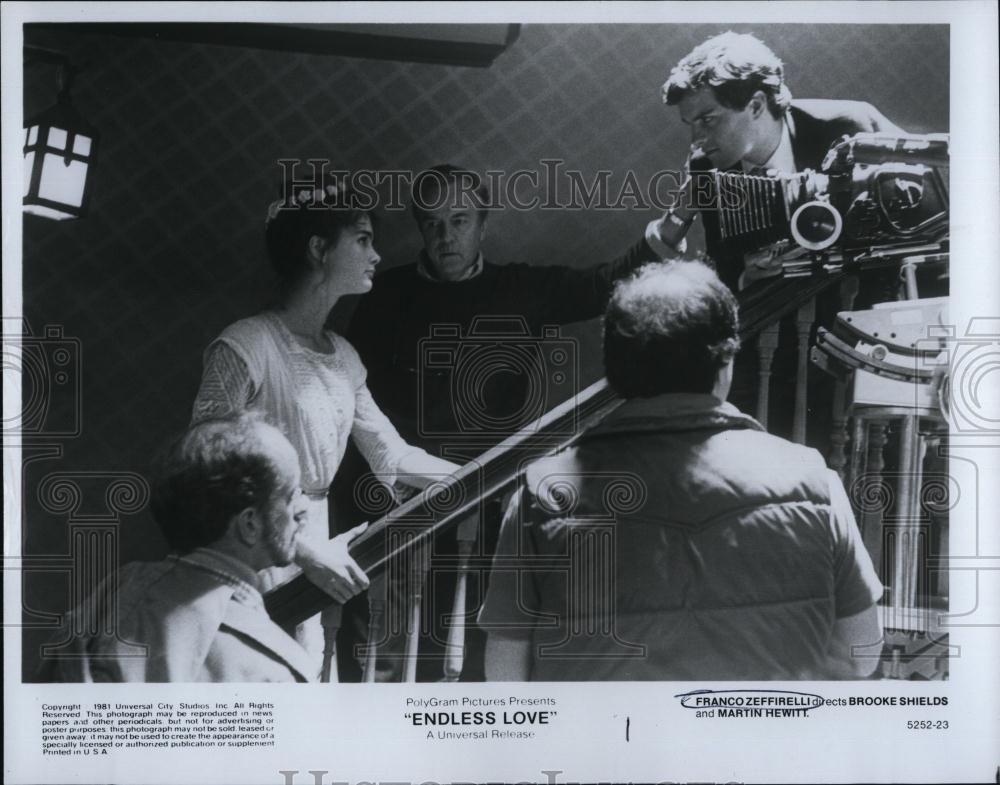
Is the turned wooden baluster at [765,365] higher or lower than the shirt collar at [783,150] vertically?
lower

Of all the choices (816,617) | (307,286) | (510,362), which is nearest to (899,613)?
(816,617)

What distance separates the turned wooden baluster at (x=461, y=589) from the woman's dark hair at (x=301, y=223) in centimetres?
90

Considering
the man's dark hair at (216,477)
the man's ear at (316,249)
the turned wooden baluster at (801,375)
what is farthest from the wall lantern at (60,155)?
the turned wooden baluster at (801,375)

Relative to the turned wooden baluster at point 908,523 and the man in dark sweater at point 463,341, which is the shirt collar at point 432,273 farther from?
the turned wooden baluster at point 908,523

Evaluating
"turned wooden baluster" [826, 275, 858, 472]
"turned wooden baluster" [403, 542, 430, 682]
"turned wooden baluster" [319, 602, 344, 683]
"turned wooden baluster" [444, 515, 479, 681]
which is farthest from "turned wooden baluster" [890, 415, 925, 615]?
"turned wooden baluster" [319, 602, 344, 683]

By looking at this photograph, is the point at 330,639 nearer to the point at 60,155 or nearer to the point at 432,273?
the point at 432,273

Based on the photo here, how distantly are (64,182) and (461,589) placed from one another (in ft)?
5.61

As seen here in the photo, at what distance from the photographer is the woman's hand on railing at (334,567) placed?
2807 millimetres

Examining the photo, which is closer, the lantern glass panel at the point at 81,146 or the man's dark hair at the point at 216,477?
the man's dark hair at the point at 216,477

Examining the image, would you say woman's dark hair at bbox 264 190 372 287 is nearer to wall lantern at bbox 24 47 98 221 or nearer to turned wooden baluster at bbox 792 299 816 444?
wall lantern at bbox 24 47 98 221

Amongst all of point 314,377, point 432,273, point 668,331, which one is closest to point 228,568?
point 314,377

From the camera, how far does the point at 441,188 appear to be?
286 centimetres

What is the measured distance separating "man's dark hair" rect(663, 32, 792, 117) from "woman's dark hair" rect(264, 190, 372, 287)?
1022 millimetres

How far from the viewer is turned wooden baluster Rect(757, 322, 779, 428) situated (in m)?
2.84
